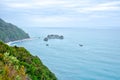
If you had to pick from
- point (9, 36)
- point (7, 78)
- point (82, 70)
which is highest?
point (9, 36)

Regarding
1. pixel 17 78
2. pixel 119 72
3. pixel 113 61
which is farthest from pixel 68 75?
pixel 17 78

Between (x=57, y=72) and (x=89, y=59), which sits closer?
(x=57, y=72)

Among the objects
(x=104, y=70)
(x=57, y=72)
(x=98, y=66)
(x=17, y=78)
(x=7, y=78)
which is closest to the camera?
(x=7, y=78)

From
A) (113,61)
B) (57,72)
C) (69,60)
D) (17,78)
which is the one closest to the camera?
(17,78)

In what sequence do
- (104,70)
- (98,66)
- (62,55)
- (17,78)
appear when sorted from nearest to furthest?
(17,78) < (104,70) < (98,66) < (62,55)

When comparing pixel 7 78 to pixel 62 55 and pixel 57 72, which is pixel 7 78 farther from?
pixel 62 55

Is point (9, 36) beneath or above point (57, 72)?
above

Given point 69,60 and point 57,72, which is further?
point 69,60

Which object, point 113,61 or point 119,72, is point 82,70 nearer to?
point 119,72

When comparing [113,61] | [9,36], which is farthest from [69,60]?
[9,36]
